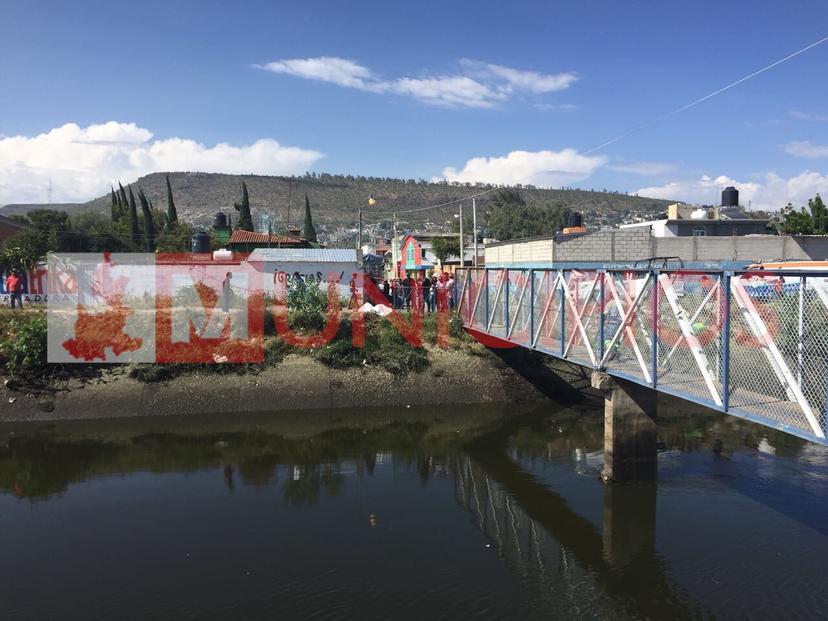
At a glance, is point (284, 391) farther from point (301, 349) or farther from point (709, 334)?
point (709, 334)

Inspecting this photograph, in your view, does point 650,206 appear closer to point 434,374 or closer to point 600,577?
point 434,374

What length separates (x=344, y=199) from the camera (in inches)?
5079

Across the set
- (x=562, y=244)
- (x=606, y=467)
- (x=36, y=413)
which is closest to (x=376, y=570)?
(x=606, y=467)

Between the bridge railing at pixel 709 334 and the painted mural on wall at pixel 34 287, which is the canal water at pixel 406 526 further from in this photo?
the painted mural on wall at pixel 34 287

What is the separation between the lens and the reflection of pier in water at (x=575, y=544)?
29.2ft

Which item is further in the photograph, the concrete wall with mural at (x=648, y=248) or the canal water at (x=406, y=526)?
the concrete wall with mural at (x=648, y=248)

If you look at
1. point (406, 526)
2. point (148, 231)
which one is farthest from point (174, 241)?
point (406, 526)

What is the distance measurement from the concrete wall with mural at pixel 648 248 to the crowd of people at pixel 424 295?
6094 millimetres

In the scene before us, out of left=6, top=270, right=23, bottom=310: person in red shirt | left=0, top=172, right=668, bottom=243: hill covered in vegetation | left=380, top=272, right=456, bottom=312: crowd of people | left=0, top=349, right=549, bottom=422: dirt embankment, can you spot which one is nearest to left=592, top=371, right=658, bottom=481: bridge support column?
left=0, top=349, right=549, bottom=422: dirt embankment

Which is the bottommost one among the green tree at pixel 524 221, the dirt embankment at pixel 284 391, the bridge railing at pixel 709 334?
the dirt embankment at pixel 284 391

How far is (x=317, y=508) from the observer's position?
1253 cm

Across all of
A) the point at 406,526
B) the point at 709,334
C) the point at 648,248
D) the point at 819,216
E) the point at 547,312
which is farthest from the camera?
the point at 819,216

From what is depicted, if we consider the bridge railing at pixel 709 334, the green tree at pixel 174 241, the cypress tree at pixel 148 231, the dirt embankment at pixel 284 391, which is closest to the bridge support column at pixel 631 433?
the bridge railing at pixel 709 334

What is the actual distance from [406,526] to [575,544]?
3039 millimetres
